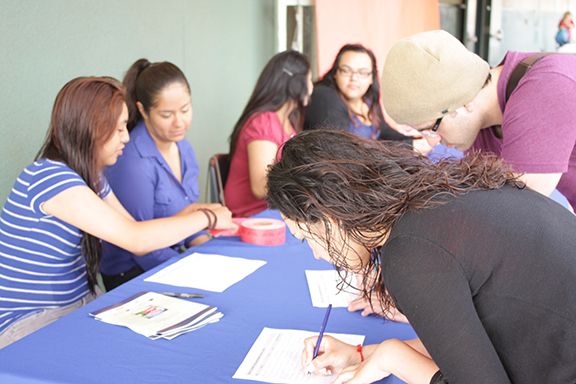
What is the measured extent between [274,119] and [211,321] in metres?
1.72

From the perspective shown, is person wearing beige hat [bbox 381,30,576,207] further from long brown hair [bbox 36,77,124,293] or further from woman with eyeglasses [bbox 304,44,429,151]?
woman with eyeglasses [bbox 304,44,429,151]

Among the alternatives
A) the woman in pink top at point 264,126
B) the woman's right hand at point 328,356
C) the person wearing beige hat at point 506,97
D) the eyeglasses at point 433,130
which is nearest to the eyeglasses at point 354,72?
the woman in pink top at point 264,126

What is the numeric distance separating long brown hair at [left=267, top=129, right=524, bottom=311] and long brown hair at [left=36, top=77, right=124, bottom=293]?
0.93m

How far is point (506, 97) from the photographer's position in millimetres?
1395

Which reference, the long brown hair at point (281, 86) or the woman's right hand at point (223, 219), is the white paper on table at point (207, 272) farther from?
the long brown hair at point (281, 86)

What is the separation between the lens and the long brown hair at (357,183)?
0.79m

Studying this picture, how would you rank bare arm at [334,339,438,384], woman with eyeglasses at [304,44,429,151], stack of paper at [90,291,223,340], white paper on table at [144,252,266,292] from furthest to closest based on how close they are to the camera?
1. woman with eyeglasses at [304,44,429,151]
2. white paper on table at [144,252,266,292]
3. stack of paper at [90,291,223,340]
4. bare arm at [334,339,438,384]

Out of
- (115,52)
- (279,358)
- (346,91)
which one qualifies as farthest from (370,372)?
(346,91)

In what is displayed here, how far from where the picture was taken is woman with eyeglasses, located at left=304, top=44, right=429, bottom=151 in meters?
3.24

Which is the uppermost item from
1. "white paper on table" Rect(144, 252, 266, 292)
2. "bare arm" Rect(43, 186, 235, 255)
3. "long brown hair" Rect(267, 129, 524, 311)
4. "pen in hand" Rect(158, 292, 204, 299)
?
"long brown hair" Rect(267, 129, 524, 311)

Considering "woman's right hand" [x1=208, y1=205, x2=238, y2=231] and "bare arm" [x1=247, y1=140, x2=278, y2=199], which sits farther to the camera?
"bare arm" [x1=247, y1=140, x2=278, y2=199]

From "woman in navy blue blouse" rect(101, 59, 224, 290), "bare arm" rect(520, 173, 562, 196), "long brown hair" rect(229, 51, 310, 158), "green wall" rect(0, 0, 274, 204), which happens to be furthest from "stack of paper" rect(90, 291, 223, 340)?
"long brown hair" rect(229, 51, 310, 158)

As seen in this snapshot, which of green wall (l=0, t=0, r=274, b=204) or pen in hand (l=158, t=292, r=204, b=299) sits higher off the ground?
green wall (l=0, t=0, r=274, b=204)

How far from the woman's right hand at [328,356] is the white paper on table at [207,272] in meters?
0.45
